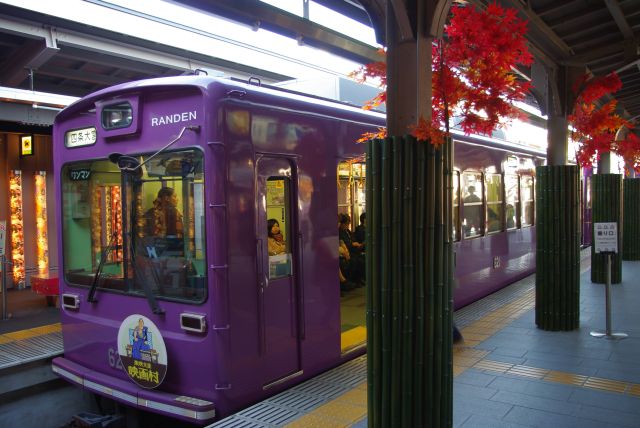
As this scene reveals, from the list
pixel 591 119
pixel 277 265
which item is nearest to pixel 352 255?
pixel 591 119

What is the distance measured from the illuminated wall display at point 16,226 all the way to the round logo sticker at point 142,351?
24.3 ft

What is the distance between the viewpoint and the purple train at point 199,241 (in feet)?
13.0

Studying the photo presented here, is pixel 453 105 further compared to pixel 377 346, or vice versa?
pixel 453 105

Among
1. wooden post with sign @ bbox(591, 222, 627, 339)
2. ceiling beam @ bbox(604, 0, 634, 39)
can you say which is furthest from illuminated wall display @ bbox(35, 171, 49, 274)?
ceiling beam @ bbox(604, 0, 634, 39)

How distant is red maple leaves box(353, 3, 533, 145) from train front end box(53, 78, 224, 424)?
163 centimetres

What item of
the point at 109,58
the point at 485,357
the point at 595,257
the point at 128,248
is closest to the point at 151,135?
the point at 128,248

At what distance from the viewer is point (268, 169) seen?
441 cm

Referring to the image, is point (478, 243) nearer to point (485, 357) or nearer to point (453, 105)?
point (485, 357)

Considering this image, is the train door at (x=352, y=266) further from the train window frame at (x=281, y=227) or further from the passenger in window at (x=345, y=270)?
the train window frame at (x=281, y=227)

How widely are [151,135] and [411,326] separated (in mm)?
2612

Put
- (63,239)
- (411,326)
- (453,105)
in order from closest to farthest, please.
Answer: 1. (411,326)
2. (453,105)
3. (63,239)

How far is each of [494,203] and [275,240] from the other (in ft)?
18.4

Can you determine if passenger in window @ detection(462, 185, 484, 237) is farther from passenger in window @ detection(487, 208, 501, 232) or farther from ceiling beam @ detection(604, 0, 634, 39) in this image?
ceiling beam @ detection(604, 0, 634, 39)

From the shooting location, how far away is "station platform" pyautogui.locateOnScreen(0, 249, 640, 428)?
155 inches
